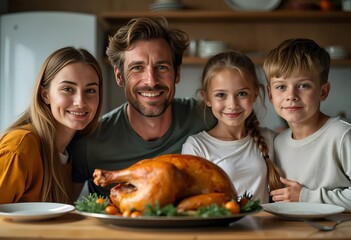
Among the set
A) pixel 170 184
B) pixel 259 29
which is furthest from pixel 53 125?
pixel 259 29

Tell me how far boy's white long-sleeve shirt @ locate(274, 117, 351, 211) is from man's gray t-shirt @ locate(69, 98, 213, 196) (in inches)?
17.6

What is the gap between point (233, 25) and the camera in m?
4.51

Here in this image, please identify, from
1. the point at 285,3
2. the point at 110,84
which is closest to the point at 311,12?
the point at 285,3

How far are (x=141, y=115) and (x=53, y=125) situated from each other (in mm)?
436

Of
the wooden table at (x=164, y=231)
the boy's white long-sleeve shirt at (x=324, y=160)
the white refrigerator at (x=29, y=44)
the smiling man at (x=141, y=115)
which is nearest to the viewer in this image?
the wooden table at (x=164, y=231)

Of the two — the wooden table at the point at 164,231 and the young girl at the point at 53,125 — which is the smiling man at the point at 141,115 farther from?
the wooden table at the point at 164,231

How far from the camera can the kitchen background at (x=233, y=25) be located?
4.20 meters

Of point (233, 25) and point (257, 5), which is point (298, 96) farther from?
point (233, 25)

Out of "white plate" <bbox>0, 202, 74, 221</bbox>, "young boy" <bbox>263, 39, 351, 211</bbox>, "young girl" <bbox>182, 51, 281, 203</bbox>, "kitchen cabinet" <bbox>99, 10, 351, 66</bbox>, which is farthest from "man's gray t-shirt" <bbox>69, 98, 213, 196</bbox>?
"kitchen cabinet" <bbox>99, 10, 351, 66</bbox>

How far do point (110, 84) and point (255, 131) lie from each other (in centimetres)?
259

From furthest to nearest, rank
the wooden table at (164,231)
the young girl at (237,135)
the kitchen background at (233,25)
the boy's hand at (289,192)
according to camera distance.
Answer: the kitchen background at (233,25) < the young girl at (237,135) < the boy's hand at (289,192) < the wooden table at (164,231)

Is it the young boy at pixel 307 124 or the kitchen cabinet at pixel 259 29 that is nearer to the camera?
the young boy at pixel 307 124

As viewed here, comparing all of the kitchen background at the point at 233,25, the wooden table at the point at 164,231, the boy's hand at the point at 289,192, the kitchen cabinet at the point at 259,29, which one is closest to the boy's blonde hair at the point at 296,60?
the boy's hand at the point at 289,192

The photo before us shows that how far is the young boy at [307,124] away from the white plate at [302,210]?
44 centimetres
